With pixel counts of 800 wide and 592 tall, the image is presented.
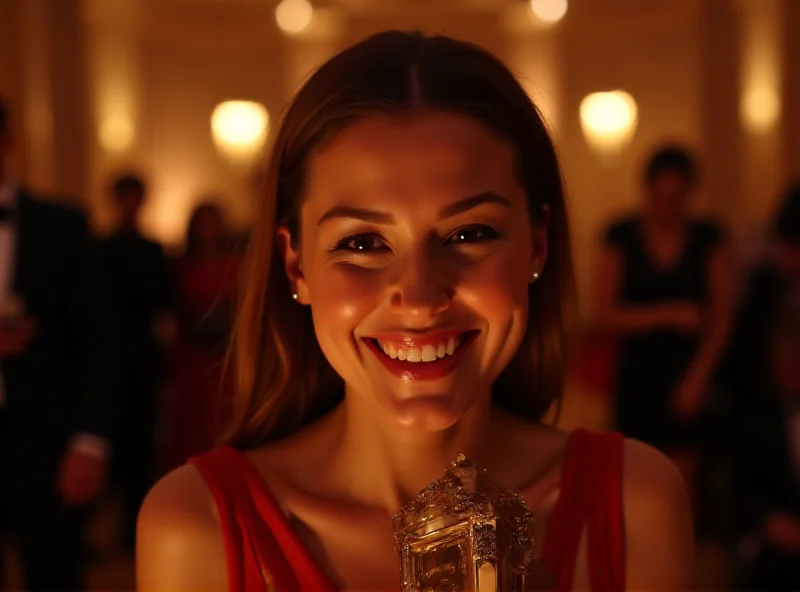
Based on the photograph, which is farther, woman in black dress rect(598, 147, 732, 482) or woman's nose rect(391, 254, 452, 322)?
woman in black dress rect(598, 147, 732, 482)

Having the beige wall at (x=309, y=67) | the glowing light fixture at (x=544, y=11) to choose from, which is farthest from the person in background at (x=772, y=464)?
the glowing light fixture at (x=544, y=11)

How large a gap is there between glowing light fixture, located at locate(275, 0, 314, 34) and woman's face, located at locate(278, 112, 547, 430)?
1075cm

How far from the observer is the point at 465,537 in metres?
0.75

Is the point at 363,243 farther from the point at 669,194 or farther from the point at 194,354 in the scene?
the point at 194,354

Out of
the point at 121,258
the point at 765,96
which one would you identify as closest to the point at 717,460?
the point at 121,258

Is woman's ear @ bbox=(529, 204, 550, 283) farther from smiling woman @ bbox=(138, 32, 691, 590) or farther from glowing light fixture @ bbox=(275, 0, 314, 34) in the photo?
glowing light fixture @ bbox=(275, 0, 314, 34)

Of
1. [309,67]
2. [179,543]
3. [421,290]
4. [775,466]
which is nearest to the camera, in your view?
[421,290]

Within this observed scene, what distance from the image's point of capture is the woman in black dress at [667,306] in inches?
134

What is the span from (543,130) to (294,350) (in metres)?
0.39

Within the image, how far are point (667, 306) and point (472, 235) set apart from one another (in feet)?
8.63

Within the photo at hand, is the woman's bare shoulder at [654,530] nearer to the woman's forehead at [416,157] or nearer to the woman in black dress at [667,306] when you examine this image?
the woman's forehead at [416,157]

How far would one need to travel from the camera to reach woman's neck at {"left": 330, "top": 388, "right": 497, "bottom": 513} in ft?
3.54

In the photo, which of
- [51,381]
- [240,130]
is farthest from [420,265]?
[240,130]

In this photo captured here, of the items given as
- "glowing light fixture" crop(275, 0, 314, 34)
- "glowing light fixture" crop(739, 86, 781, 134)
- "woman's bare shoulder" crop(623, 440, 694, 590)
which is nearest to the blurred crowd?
"woman's bare shoulder" crop(623, 440, 694, 590)
